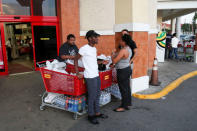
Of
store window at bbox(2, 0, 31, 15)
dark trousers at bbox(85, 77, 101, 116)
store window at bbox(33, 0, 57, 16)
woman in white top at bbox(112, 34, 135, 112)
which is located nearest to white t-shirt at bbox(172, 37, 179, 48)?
store window at bbox(33, 0, 57, 16)

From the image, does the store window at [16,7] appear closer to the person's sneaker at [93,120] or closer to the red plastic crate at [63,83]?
the red plastic crate at [63,83]

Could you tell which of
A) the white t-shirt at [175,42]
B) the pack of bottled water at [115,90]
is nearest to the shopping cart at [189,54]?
the white t-shirt at [175,42]

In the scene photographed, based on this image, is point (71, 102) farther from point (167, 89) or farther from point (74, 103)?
point (167, 89)

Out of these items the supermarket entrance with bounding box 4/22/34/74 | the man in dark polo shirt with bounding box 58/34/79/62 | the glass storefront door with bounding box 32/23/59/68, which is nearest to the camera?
the man in dark polo shirt with bounding box 58/34/79/62

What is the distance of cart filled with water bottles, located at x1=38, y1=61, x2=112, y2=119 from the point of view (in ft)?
13.1

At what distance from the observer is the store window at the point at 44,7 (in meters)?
8.84

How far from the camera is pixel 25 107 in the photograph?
15.9 ft

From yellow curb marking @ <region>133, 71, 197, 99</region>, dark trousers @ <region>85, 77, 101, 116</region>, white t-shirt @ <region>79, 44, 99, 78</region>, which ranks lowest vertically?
yellow curb marking @ <region>133, 71, 197, 99</region>

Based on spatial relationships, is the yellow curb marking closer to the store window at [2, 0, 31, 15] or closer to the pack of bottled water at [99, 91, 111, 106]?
the pack of bottled water at [99, 91, 111, 106]

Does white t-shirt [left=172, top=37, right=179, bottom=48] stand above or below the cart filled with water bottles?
above

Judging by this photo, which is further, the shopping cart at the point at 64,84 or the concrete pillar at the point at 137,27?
the concrete pillar at the point at 137,27

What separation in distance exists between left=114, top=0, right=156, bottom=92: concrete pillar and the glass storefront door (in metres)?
4.50

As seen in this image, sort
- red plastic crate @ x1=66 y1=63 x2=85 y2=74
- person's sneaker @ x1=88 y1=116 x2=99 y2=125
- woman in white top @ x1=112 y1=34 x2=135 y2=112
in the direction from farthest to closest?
red plastic crate @ x1=66 y1=63 x2=85 y2=74, woman in white top @ x1=112 y1=34 x2=135 y2=112, person's sneaker @ x1=88 y1=116 x2=99 y2=125

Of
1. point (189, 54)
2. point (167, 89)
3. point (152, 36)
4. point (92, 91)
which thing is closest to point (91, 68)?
point (92, 91)
